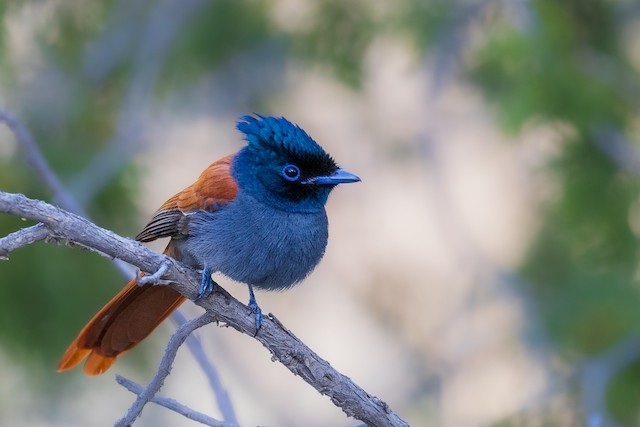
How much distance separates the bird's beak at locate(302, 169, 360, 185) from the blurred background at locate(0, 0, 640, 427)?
0.76 metres

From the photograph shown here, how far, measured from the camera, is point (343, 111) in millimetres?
7711

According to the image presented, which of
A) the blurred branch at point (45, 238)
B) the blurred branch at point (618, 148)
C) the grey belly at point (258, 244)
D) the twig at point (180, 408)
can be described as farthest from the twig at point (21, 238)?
the blurred branch at point (618, 148)

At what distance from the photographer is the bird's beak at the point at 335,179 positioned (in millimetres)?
3697

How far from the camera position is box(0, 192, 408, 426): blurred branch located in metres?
2.67

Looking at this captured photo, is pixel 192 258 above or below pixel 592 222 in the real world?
below

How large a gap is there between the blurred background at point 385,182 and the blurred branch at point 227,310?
677mm

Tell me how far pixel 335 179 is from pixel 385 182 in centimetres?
419

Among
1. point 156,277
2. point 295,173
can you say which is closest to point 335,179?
point 295,173

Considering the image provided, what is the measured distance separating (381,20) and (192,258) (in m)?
2.30

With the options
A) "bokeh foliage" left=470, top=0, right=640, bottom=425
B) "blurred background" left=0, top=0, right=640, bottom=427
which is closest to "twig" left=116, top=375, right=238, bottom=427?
"blurred background" left=0, top=0, right=640, bottom=427

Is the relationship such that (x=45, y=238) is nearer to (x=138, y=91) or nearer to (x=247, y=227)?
(x=247, y=227)

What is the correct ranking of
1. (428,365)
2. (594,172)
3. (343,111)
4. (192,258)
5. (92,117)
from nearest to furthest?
(192,258) → (594,172) → (92,117) → (428,365) → (343,111)

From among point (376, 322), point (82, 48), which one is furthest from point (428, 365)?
point (82, 48)

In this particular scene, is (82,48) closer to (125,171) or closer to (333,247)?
(125,171)
